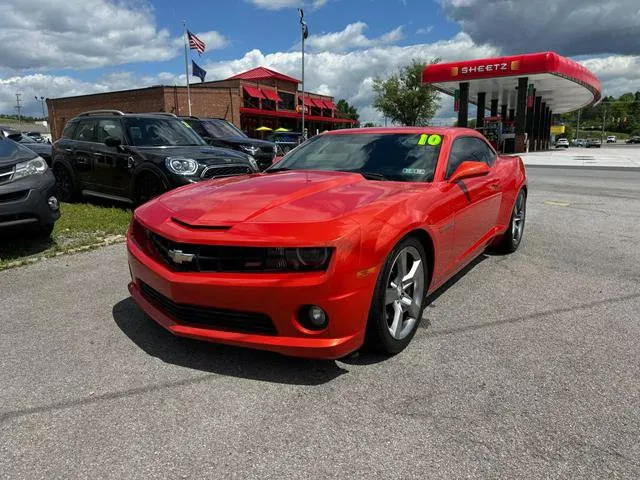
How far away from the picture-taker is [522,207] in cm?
581

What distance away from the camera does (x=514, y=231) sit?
5.59 m

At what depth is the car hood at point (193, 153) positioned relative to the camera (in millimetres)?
7500

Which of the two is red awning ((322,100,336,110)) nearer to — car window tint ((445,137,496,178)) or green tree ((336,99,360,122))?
green tree ((336,99,360,122))

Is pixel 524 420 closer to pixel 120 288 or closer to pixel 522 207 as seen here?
pixel 120 288

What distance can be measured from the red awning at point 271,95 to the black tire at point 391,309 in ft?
176

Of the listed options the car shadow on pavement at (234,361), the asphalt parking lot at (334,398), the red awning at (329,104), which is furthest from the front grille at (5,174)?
the red awning at (329,104)

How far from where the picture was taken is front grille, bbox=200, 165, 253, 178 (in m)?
7.40

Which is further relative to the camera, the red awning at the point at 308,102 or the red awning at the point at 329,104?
the red awning at the point at 329,104

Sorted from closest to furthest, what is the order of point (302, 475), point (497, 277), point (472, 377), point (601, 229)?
point (302, 475), point (472, 377), point (497, 277), point (601, 229)

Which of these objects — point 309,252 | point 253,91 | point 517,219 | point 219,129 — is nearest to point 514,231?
point 517,219

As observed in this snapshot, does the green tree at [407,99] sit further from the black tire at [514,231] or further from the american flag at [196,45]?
the black tire at [514,231]

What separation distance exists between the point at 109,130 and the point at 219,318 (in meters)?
6.56

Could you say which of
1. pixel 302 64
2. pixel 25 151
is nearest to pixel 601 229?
pixel 25 151

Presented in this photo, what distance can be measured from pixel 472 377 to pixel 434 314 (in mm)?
942
